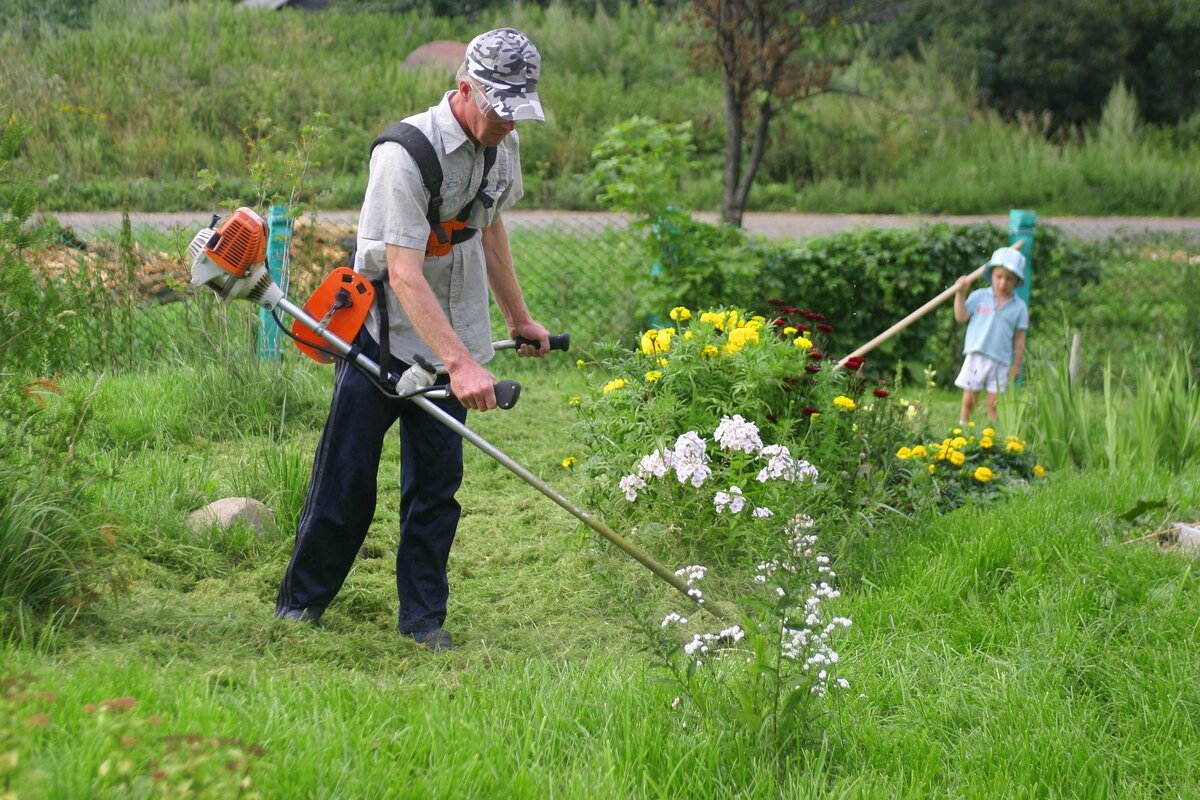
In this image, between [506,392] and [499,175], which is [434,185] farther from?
[506,392]

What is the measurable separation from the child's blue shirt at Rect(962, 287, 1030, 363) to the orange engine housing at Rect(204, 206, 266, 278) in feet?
16.2

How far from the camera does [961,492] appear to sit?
5266 mm

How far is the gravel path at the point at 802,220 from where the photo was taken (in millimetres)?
12344

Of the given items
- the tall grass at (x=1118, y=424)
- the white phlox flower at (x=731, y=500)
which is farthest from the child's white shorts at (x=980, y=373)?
the white phlox flower at (x=731, y=500)

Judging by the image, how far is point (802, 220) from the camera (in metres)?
15.6

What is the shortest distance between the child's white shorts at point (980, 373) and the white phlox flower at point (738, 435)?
3.38 meters

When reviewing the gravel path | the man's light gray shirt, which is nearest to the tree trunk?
the gravel path

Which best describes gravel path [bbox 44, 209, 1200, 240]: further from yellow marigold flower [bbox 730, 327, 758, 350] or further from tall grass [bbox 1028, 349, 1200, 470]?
yellow marigold flower [bbox 730, 327, 758, 350]

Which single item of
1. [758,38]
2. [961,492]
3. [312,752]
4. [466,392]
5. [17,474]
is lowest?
[961,492]

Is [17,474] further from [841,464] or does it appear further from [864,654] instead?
[841,464]

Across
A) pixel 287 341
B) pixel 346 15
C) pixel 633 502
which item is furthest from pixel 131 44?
pixel 633 502

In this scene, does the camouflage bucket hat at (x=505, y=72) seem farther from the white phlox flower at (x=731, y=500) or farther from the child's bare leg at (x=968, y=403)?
the child's bare leg at (x=968, y=403)

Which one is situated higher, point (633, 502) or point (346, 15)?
point (346, 15)

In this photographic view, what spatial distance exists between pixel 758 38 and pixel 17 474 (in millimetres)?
8529
